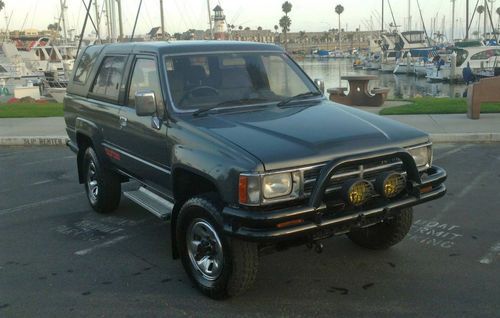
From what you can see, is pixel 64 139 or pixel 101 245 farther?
pixel 64 139

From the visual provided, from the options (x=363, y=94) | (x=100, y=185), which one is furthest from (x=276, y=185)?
(x=363, y=94)

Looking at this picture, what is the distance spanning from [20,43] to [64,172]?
42.6 metres

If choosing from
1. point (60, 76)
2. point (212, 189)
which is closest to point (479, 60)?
point (60, 76)

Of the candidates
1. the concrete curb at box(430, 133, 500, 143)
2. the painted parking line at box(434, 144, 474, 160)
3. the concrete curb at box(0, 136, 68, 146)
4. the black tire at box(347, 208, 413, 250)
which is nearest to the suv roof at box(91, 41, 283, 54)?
the black tire at box(347, 208, 413, 250)

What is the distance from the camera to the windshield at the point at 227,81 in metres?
4.99

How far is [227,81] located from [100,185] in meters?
2.34

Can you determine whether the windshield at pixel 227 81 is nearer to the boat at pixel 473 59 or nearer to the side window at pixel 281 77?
the side window at pixel 281 77

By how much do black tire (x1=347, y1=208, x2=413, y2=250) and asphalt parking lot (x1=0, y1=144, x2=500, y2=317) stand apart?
8 cm

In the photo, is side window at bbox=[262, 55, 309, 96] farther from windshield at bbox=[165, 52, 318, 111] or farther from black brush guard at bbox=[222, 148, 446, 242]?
black brush guard at bbox=[222, 148, 446, 242]

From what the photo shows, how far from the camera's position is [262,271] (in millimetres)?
4867

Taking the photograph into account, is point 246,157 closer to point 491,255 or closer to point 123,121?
point 123,121

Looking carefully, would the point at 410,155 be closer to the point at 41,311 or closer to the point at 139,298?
the point at 139,298

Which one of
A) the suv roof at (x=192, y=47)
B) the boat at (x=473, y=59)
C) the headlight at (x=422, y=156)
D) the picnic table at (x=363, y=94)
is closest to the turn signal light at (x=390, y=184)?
the headlight at (x=422, y=156)

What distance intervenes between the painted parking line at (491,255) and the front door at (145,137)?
9.57 feet
